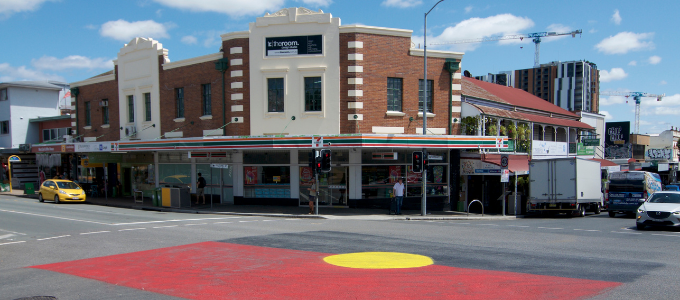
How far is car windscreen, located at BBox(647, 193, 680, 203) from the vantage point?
60.0ft

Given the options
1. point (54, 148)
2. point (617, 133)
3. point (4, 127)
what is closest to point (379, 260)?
point (54, 148)

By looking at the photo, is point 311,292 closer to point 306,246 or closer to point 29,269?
point 306,246

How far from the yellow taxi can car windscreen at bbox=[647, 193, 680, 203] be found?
96.3ft

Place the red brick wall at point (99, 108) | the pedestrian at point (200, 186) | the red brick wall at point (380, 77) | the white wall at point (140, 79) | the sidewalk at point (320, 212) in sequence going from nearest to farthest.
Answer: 1. the sidewalk at point (320, 212)
2. the red brick wall at point (380, 77)
3. the pedestrian at point (200, 186)
4. the white wall at point (140, 79)
5. the red brick wall at point (99, 108)

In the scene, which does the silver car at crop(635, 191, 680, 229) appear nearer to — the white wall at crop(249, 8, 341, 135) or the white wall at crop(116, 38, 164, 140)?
the white wall at crop(249, 8, 341, 135)

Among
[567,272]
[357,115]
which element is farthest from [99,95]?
[567,272]

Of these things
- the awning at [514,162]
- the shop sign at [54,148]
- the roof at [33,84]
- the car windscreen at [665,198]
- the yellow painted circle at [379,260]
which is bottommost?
the yellow painted circle at [379,260]

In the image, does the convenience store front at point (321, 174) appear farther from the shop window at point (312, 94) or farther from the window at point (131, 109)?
the window at point (131, 109)

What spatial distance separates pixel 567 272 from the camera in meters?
9.43

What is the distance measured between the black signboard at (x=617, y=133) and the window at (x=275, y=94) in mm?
44881

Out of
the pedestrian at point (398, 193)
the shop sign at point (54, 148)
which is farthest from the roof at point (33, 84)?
the pedestrian at point (398, 193)

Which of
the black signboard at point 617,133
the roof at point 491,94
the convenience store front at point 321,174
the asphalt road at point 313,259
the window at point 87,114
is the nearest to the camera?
the asphalt road at point 313,259

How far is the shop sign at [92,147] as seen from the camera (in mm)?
29105

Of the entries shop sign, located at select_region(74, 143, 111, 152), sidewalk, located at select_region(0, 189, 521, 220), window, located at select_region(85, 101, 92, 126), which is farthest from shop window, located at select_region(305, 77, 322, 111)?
window, located at select_region(85, 101, 92, 126)
